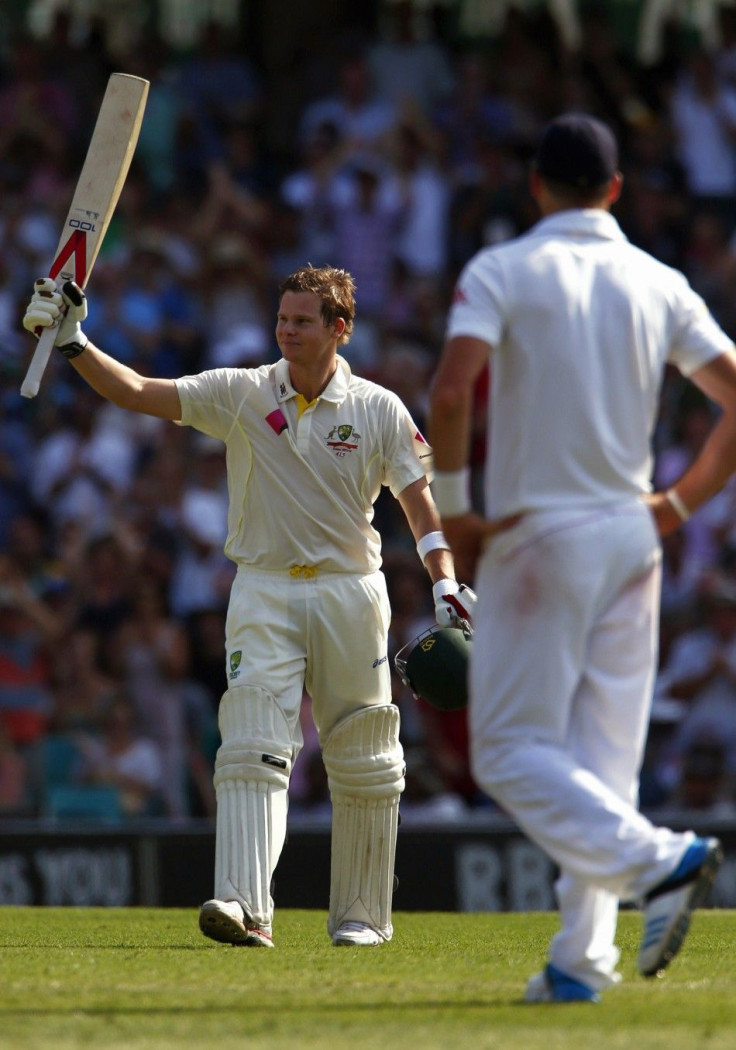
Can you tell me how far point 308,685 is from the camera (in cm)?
592

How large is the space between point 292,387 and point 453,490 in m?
1.87

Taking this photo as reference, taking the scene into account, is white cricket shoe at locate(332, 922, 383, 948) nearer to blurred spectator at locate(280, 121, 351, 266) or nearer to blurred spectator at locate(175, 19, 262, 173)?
blurred spectator at locate(280, 121, 351, 266)

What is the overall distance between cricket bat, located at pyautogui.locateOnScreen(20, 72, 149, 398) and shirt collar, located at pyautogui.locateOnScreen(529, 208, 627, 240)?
2.15 metres

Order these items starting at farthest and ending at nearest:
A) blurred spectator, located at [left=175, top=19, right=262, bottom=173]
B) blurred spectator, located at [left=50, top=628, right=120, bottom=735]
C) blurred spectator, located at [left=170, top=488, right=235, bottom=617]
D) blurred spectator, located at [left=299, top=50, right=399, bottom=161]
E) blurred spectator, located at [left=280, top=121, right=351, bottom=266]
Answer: blurred spectator, located at [left=175, top=19, right=262, bottom=173], blurred spectator, located at [left=299, top=50, right=399, bottom=161], blurred spectator, located at [left=280, top=121, right=351, bottom=266], blurred spectator, located at [left=170, top=488, right=235, bottom=617], blurred spectator, located at [left=50, top=628, right=120, bottom=735]

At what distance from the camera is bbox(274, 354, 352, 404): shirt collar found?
5895 mm

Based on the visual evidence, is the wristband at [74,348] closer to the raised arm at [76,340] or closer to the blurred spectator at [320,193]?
the raised arm at [76,340]

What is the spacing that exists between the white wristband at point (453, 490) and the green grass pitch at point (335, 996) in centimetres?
106

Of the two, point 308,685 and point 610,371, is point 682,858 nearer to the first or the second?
point 610,371

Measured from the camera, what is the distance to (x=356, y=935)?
5.77 m

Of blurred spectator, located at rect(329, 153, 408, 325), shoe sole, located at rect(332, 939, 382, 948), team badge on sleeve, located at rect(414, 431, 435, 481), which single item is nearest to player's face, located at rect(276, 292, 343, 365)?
team badge on sleeve, located at rect(414, 431, 435, 481)

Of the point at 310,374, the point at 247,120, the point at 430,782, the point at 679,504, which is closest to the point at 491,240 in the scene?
the point at 247,120

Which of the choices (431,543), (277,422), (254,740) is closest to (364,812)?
(254,740)

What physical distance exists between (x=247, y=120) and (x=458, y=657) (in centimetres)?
887

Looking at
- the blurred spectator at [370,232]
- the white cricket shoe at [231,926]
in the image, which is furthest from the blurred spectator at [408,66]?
the white cricket shoe at [231,926]
